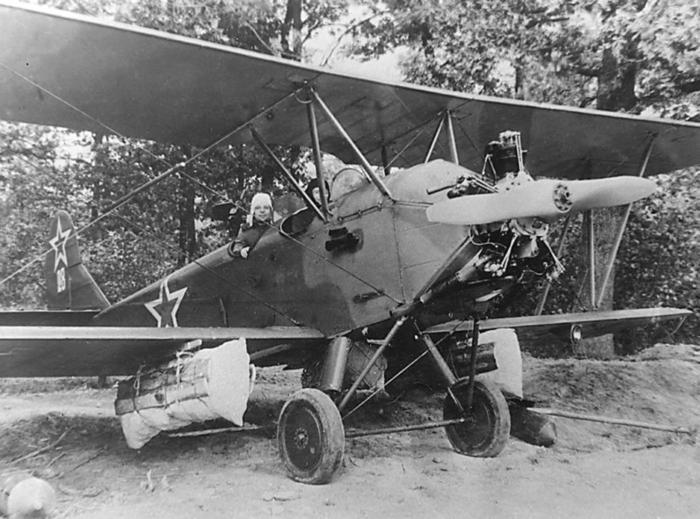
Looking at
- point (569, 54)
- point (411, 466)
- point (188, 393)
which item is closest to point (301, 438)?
point (188, 393)

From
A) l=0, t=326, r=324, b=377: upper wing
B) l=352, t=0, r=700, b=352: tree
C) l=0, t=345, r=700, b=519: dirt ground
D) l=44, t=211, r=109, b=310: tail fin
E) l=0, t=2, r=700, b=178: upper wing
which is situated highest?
l=352, t=0, r=700, b=352: tree

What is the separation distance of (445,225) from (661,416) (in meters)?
3.69

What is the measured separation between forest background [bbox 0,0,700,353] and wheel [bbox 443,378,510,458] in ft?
15.4

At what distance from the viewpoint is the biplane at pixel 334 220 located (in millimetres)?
4148

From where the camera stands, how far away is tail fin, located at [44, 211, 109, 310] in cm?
812

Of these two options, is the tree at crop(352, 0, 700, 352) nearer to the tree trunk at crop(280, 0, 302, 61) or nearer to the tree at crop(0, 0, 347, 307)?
the tree trunk at crop(280, 0, 302, 61)

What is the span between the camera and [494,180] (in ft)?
15.0

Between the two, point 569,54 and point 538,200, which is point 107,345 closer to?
point 538,200

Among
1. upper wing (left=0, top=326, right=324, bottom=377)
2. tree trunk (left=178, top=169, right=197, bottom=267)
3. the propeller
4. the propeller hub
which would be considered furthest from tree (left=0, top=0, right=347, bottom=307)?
the propeller hub

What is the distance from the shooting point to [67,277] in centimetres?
830

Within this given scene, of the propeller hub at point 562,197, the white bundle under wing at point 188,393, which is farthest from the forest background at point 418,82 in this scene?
the propeller hub at point 562,197

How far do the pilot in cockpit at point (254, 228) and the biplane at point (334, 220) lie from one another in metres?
0.11

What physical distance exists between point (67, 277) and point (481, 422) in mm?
6058

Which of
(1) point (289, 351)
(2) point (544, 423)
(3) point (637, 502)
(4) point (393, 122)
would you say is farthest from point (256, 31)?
(3) point (637, 502)
